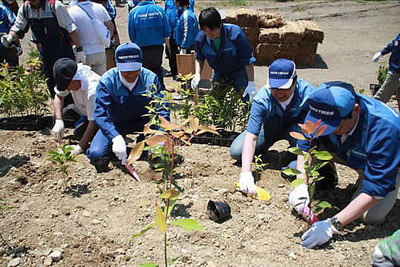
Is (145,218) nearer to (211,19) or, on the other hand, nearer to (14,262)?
(14,262)

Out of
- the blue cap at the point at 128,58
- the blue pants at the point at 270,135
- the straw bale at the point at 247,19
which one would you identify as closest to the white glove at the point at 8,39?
the blue cap at the point at 128,58

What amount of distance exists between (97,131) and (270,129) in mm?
1762

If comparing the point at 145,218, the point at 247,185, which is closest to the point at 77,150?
the point at 145,218

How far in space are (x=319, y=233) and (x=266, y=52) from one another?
20.3ft

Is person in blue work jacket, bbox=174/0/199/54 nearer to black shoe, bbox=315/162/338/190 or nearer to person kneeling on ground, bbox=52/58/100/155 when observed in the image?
person kneeling on ground, bbox=52/58/100/155

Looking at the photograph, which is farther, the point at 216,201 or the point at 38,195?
the point at 38,195

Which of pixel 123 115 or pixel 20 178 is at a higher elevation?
pixel 123 115

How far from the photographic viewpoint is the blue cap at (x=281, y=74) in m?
2.81

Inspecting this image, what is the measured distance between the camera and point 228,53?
403cm

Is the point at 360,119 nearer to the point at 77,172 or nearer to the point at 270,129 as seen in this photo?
the point at 270,129

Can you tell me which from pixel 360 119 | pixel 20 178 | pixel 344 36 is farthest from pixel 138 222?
pixel 344 36

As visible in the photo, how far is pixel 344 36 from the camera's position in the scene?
10906 mm

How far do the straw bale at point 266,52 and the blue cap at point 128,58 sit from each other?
5181 millimetres

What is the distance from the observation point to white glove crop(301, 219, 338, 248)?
7.42 ft
